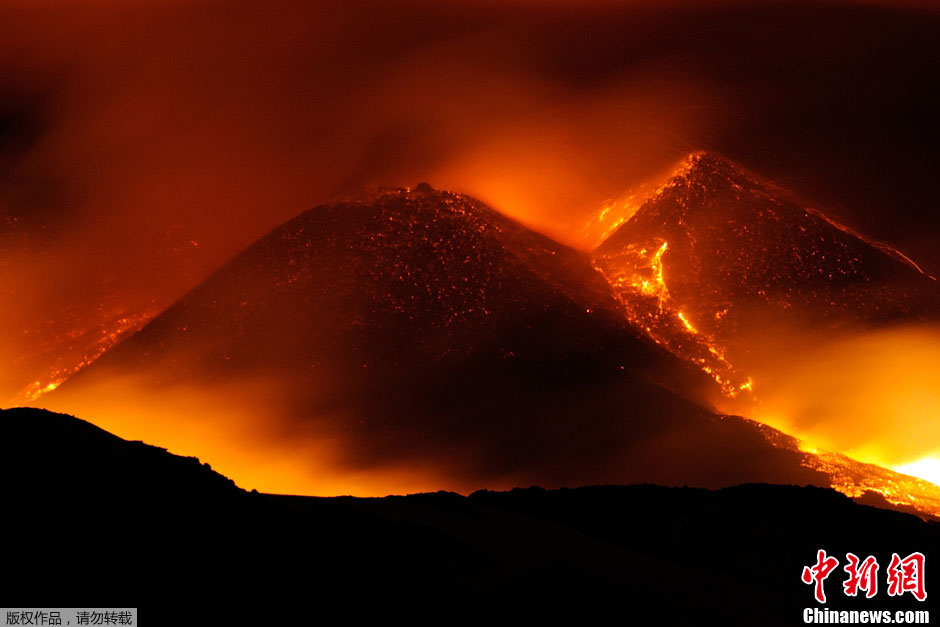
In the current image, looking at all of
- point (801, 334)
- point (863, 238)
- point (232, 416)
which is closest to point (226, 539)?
point (232, 416)

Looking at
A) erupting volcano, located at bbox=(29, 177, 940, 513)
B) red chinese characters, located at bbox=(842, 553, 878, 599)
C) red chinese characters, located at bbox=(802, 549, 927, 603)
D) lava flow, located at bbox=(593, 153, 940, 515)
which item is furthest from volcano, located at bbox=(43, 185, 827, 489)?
red chinese characters, located at bbox=(842, 553, 878, 599)

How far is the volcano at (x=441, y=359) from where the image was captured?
2484 cm

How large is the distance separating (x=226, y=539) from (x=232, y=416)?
51.6 ft

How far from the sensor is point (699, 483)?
23844 millimetres

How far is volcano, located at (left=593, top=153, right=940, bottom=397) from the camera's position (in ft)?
104

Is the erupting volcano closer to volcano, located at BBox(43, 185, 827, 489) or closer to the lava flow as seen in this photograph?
volcano, located at BBox(43, 185, 827, 489)

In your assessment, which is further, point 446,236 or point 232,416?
point 446,236

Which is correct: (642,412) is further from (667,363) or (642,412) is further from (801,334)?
(801,334)

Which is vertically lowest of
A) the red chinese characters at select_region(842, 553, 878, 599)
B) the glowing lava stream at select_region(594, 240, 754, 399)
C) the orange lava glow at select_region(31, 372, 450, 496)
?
the red chinese characters at select_region(842, 553, 878, 599)

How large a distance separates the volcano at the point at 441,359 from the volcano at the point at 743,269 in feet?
6.22

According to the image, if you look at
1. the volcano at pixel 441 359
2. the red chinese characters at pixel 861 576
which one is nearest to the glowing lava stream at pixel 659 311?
the volcano at pixel 441 359

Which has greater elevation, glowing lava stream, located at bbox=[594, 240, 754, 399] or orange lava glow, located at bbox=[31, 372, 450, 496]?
glowing lava stream, located at bbox=[594, 240, 754, 399]

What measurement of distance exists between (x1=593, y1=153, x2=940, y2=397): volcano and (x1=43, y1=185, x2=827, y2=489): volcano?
190 cm

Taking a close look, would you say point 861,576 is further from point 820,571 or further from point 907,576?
point 907,576
